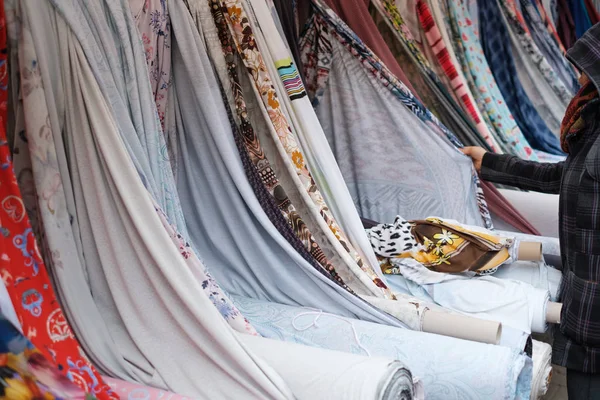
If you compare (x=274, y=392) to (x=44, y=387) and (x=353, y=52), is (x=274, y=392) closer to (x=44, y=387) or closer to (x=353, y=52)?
(x=44, y=387)

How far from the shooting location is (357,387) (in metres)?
1.16

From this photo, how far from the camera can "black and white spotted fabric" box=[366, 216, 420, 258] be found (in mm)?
2021

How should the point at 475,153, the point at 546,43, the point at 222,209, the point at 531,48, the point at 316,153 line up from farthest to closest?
the point at 546,43 < the point at 531,48 < the point at 475,153 < the point at 316,153 < the point at 222,209

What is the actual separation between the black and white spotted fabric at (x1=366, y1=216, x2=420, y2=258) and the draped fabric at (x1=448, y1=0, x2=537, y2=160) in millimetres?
1352

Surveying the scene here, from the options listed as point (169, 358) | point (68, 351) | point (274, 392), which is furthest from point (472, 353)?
point (68, 351)

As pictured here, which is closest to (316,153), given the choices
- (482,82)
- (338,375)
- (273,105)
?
(273,105)

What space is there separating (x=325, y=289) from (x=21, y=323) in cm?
79

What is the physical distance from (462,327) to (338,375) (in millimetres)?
468

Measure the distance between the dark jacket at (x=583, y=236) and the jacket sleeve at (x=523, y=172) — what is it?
0.65 feet

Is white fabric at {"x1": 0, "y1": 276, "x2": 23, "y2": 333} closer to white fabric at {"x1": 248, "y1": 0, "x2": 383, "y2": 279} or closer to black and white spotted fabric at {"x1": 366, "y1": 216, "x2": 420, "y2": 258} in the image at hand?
white fabric at {"x1": 248, "y1": 0, "x2": 383, "y2": 279}

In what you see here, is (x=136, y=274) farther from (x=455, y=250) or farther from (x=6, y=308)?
(x=455, y=250)

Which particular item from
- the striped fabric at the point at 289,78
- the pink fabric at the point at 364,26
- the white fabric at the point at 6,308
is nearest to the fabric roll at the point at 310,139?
the striped fabric at the point at 289,78

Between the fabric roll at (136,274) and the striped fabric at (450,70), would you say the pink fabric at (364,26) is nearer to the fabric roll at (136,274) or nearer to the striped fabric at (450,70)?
the striped fabric at (450,70)

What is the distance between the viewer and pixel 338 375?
1192 mm
